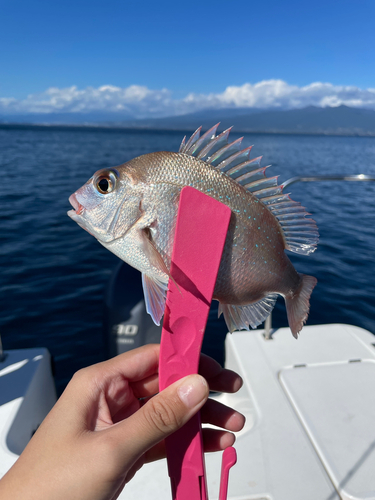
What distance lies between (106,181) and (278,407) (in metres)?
2.65

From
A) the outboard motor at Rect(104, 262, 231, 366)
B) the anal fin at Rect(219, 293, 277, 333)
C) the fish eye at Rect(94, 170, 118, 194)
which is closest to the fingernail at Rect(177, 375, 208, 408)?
the anal fin at Rect(219, 293, 277, 333)

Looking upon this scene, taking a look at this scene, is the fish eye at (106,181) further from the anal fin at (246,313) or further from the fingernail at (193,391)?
the fingernail at (193,391)

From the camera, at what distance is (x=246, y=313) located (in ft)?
4.42

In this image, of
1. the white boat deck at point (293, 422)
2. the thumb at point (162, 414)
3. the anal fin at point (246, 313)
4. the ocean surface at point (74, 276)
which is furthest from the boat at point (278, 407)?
the anal fin at point (246, 313)

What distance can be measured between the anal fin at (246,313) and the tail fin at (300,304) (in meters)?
0.08

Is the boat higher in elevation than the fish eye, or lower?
lower

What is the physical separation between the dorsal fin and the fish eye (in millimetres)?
310

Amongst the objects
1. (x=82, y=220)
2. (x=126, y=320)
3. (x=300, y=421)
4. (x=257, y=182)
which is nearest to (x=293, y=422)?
(x=300, y=421)

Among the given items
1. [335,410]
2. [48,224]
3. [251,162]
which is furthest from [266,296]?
[48,224]

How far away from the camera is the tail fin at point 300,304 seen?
127 centimetres

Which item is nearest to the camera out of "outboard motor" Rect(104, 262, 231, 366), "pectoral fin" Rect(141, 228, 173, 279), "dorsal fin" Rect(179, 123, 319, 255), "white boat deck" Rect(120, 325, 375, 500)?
"pectoral fin" Rect(141, 228, 173, 279)

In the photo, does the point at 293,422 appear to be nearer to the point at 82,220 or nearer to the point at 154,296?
the point at 154,296

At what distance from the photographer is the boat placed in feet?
7.80

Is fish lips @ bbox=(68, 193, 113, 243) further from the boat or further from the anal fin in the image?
the boat
